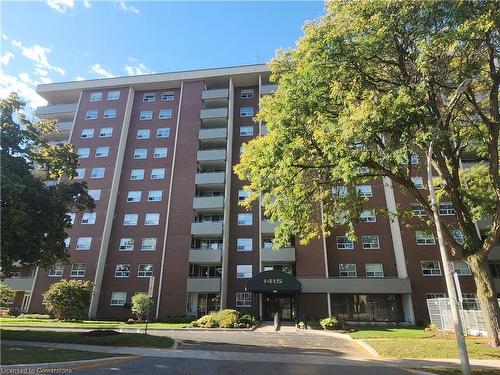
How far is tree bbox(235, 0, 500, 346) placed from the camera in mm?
13648

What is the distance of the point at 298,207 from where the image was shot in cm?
1825

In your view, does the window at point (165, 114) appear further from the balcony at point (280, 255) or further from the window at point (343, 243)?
the window at point (343, 243)

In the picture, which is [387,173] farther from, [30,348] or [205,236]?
[205,236]

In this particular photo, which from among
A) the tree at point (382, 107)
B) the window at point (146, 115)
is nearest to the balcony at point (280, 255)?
the tree at point (382, 107)

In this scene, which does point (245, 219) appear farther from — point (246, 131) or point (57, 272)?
point (57, 272)

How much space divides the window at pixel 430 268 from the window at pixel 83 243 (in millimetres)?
33906

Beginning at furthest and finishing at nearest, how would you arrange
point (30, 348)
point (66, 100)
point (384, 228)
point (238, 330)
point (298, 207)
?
point (66, 100) < point (384, 228) < point (238, 330) < point (298, 207) < point (30, 348)

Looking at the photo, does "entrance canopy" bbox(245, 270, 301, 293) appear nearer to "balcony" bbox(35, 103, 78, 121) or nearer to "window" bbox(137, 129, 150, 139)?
"window" bbox(137, 129, 150, 139)

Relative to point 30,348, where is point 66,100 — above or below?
above

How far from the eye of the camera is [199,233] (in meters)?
37.9

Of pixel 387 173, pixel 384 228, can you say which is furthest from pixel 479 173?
pixel 384 228

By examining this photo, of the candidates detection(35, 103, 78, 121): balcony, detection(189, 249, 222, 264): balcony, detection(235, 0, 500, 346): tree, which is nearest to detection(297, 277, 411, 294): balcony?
detection(189, 249, 222, 264): balcony

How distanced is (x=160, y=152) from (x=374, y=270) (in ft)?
89.9

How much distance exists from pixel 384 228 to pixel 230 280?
1654cm
